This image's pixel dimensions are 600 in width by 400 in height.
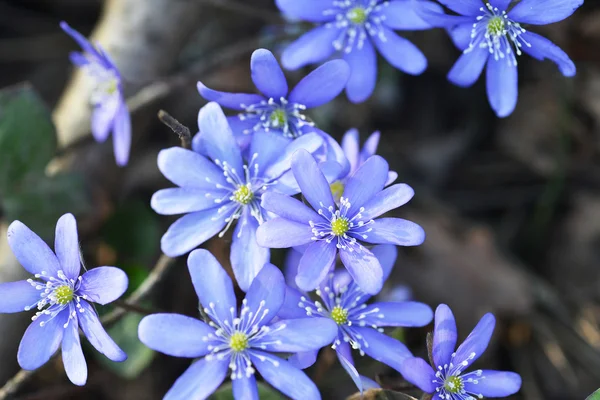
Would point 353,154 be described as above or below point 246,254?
above

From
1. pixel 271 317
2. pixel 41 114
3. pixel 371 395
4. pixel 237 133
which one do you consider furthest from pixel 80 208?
pixel 371 395

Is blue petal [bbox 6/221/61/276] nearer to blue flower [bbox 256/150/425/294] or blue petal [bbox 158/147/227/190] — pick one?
blue petal [bbox 158/147/227/190]

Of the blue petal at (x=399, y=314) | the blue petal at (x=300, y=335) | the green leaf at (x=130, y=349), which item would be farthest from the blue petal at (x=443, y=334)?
the green leaf at (x=130, y=349)

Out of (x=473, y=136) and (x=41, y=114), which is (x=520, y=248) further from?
(x=41, y=114)

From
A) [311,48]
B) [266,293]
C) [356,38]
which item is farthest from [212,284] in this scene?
[356,38]

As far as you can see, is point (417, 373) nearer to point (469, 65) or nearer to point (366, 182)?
point (366, 182)

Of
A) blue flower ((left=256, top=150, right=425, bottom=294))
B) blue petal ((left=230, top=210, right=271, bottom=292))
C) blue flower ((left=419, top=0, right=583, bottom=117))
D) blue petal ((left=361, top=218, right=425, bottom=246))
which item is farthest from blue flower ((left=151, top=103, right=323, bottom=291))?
blue flower ((left=419, top=0, right=583, bottom=117))
